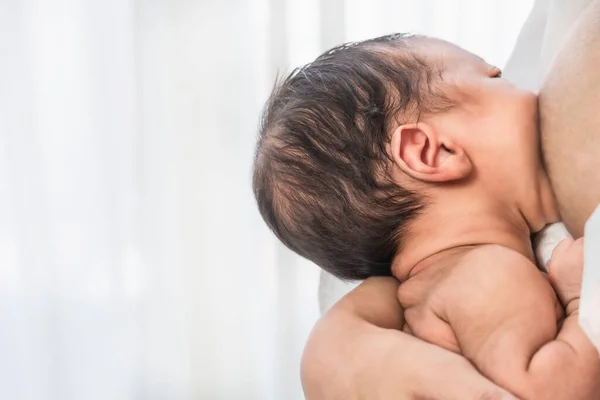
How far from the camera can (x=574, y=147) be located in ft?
2.65

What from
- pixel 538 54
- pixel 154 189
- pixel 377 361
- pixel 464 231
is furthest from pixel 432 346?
pixel 154 189

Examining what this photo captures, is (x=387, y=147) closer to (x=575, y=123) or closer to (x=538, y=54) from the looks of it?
(x=575, y=123)

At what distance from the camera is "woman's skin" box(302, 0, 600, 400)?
73 cm

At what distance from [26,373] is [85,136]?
64cm

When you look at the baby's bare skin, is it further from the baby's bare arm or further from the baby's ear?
the baby's ear

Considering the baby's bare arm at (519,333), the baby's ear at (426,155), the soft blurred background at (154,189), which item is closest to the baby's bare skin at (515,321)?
the baby's bare arm at (519,333)

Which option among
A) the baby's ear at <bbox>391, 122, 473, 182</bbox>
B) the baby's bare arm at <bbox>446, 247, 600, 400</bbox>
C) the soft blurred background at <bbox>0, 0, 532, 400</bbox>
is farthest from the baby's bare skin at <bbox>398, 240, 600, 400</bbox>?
the soft blurred background at <bbox>0, 0, 532, 400</bbox>

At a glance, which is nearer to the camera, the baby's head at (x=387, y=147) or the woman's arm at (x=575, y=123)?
the woman's arm at (x=575, y=123)

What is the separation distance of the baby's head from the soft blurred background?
3.43 feet

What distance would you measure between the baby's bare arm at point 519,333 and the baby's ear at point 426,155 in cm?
13

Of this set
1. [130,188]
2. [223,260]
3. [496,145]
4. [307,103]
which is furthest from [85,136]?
[496,145]

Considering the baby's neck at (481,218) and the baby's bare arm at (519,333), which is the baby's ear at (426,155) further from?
the baby's bare arm at (519,333)

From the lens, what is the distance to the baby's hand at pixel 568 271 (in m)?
0.75

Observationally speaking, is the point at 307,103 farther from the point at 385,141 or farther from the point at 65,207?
the point at 65,207
